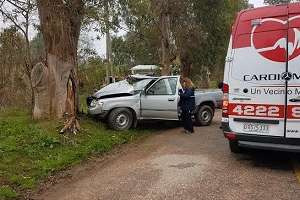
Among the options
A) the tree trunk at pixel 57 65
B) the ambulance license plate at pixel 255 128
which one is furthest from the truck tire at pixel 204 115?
the ambulance license plate at pixel 255 128

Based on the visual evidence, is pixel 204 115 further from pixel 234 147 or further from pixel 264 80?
pixel 264 80

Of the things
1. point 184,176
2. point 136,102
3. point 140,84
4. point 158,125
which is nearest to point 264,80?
point 184,176

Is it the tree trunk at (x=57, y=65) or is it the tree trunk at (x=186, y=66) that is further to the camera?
the tree trunk at (x=186, y=66)

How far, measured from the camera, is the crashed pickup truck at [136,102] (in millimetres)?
13992

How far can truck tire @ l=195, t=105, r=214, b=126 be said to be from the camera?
1579cm

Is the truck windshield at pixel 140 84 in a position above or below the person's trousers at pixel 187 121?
above

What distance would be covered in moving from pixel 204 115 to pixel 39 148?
6.62 meters

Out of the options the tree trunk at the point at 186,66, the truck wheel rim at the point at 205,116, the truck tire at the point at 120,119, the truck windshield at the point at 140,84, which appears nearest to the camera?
the truck tire at the point at 120,119

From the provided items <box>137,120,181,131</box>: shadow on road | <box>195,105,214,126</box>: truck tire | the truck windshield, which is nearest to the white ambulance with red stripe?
the truck windshield

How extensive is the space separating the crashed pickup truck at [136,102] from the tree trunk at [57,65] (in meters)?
0.88

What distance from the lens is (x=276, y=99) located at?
8.72 metres

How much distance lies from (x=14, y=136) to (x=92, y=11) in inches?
175

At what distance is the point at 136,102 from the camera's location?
1433 cm

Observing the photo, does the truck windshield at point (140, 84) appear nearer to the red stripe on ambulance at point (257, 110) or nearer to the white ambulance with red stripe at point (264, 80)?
the white ambulance with red stripe at point (264, 80)
